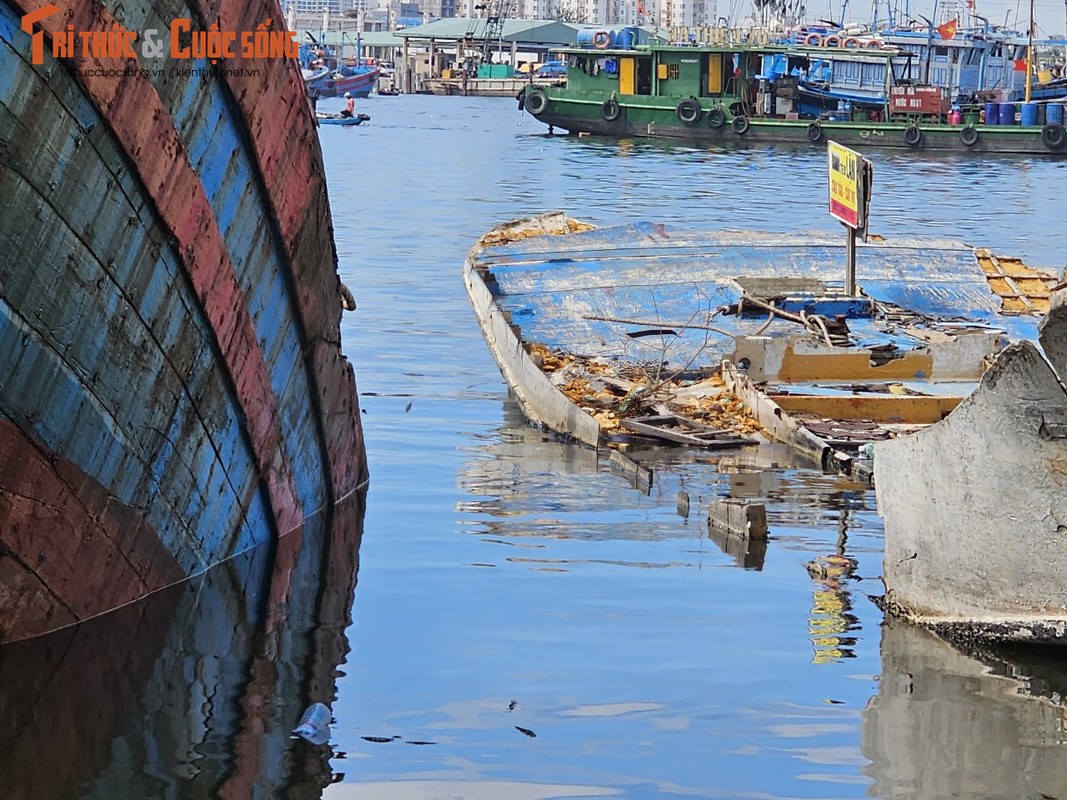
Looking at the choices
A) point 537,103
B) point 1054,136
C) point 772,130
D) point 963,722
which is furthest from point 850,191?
point 537,103

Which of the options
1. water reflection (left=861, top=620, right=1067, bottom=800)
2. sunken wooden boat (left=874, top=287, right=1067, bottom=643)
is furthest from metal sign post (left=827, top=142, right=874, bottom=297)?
water reflection (left=861, top=620, right=1067, bottom=800)

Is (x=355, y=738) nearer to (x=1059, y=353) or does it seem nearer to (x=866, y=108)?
(x=1059, y=353)

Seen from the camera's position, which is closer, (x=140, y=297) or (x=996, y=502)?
(x=140, y=297)

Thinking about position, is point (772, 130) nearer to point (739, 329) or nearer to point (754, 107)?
point (754, 107)

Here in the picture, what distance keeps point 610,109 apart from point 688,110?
141 inches

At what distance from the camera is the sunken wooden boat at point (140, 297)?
560cm

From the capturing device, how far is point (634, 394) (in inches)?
496

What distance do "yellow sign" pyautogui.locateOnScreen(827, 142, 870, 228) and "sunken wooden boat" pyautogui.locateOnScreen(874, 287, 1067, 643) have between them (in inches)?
269

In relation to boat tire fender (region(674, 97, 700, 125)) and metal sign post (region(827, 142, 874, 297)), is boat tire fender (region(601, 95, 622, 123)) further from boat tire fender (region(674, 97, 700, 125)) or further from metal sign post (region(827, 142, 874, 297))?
metal sign post (region(827, 142, 874, 297))

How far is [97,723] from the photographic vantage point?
621cm

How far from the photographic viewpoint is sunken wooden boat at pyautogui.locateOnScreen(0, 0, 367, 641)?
5602 millimetres

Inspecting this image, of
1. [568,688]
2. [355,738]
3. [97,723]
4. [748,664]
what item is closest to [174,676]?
[97,723]

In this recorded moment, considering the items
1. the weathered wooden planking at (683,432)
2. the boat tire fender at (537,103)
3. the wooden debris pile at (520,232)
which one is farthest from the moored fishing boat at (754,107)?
the weathered wooden planking at (683,432)

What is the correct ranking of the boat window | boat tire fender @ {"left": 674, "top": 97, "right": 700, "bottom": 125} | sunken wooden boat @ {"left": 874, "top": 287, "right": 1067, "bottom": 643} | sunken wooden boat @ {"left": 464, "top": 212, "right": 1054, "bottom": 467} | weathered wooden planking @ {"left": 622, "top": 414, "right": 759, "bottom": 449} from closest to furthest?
sunken wooden boat @ {"left": 874, "top": 287, "right": 1067, "bottom": 643}
weathered wooden planking @ {"left": 622, "top": 414, "right": 759, "bottom": 449}
sunken wooden boat @ {"left": 464, "top": 212, "right": 1054, "bottom": 467}
boat tire fender @ {"left": 674, "top": 97, "right": 700, "bottom": 125}
the boat window
